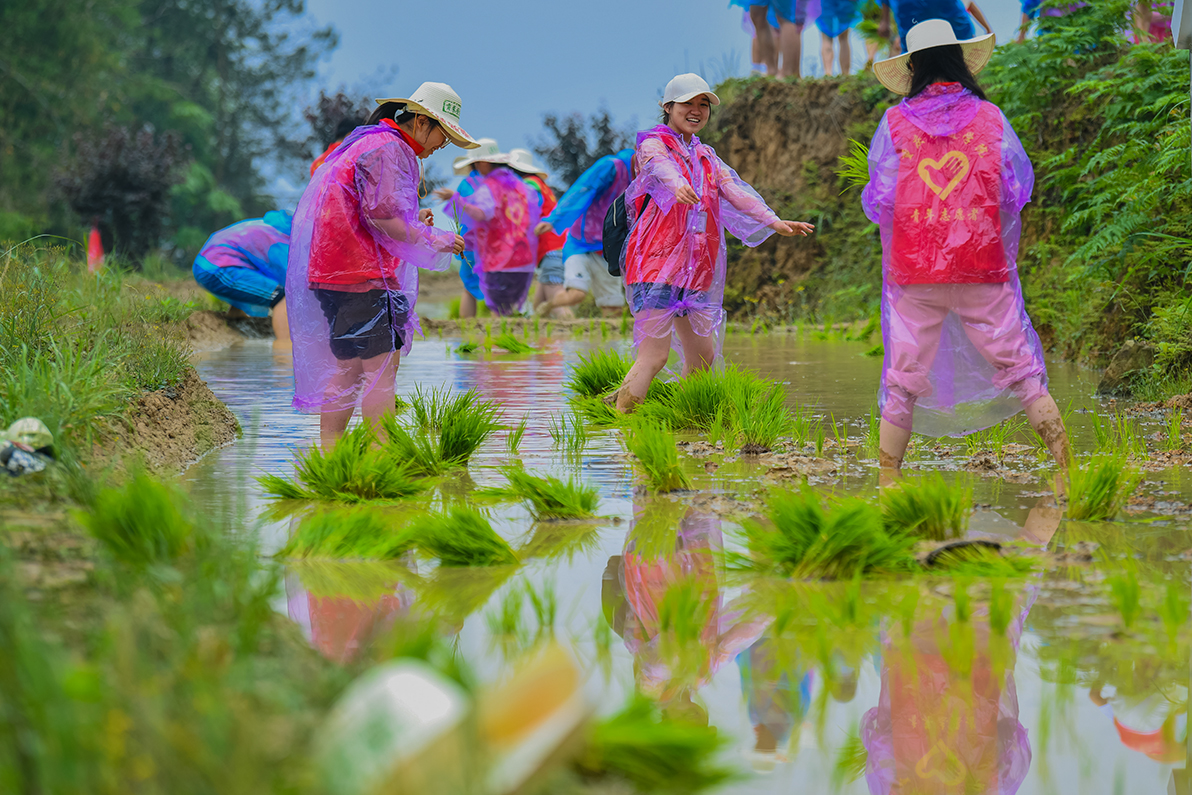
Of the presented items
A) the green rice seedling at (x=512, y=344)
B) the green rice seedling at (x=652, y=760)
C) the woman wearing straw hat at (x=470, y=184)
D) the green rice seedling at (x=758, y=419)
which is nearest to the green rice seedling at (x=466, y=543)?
the green rice seedling at (x=652, y=760)

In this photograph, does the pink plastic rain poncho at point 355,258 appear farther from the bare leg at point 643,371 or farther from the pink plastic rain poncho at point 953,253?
the pink plastic rain poncho at point 953,253

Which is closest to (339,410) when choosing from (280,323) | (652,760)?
(652,760)

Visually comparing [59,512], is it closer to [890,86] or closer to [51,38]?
[890,86]

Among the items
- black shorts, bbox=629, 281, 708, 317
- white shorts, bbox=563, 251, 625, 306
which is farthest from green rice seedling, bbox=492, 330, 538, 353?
black shorts, bbox=629, 281, 708, 317

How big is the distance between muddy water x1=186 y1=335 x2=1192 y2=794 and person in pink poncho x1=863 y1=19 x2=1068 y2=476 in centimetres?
48

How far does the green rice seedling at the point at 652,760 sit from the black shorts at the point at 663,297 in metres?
4.32

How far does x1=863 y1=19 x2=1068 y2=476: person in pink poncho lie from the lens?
15.3 ft

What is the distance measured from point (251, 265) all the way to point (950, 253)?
8.63 meters

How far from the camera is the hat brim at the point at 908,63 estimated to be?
4.95m

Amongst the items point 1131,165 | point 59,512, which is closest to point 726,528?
point 59,512

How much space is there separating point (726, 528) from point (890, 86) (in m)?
2.40

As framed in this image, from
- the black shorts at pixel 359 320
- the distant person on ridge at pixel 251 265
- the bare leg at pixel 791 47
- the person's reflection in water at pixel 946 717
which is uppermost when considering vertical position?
the bare leg at pixel 791 47

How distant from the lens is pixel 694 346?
21.3 ft

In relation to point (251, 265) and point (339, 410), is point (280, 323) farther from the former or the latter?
point (339, 410)
